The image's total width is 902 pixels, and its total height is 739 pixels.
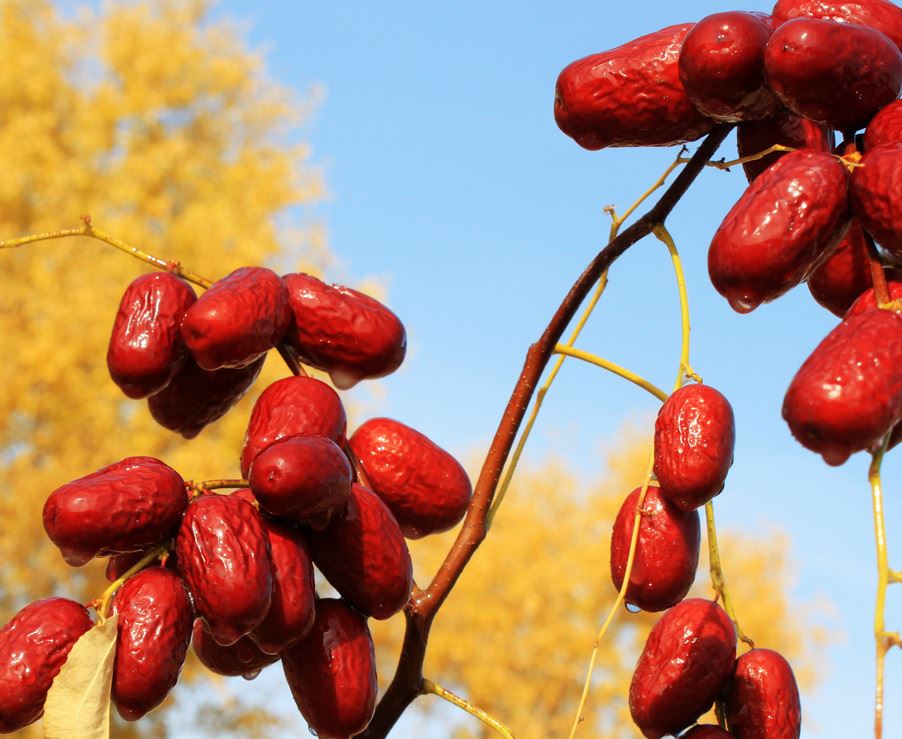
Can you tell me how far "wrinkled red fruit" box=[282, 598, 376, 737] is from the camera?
2.43 feet

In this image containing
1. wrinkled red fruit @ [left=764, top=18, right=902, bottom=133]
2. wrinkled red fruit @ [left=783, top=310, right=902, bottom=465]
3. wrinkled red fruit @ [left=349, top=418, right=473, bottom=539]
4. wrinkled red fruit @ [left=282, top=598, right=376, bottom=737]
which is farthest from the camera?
wrinkled red fruit @ [left=349, top=418, right=473, bottom=539]

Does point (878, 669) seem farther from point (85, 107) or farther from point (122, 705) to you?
point (85, 107)

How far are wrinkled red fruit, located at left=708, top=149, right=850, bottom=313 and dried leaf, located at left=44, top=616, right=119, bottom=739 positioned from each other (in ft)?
1.40

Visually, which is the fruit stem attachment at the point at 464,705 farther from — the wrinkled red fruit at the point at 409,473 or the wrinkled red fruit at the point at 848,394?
the wrinkled red fruit at the point at 848,394

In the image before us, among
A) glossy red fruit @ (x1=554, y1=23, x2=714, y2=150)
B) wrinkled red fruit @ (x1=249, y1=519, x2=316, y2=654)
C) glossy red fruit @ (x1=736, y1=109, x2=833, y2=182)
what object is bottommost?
wrinkled red fruit @ (x1=249, y1=519, x2=316, y2=654)

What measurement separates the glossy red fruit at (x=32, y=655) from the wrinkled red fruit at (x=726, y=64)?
520 mm

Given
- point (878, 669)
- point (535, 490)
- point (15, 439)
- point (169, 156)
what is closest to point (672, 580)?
point (878, 669)

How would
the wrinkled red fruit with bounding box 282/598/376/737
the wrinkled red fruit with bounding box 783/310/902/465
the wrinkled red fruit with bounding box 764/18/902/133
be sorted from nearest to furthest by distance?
the wrinkled red fruit with bounding box 783/310/902/465
the wrinkled red fruit with bounding box 764/18/902/133
the wrinkled red fruit with bounding box 282/598/376/737

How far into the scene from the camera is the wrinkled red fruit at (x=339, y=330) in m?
0.88

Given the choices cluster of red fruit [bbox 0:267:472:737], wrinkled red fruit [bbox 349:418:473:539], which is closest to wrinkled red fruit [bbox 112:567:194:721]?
cluster of red fruit [bbox 0:267:472:737]

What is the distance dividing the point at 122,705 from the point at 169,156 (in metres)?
7.97

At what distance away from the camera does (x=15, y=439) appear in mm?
7066

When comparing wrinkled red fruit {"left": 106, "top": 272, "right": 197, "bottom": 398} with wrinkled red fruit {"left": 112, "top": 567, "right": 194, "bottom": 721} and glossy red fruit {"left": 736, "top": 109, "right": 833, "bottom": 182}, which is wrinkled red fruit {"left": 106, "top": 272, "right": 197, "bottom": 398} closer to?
wrinkled red fruit {"left": 112, "top": 567, "right": 194, "bottom": 721}

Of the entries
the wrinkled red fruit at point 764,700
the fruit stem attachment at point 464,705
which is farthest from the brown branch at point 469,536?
the wrinkled red fruit at point 764,700
